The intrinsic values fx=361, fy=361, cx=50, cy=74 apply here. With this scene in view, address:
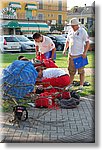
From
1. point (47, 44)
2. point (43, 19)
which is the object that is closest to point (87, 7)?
point (43, 19)

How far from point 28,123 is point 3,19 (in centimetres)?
83

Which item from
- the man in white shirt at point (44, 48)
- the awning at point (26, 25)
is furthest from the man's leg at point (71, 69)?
the awning at point (26, 25)

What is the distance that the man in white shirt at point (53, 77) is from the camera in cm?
334

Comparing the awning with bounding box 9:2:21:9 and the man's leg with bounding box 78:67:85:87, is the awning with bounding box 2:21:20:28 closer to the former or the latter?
the awning with bounding box 9:2:21:9

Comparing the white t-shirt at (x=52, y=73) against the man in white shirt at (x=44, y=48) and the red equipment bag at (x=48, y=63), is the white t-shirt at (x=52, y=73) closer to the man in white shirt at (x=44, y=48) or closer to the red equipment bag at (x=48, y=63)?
the red equipment bag at (x=48, y=63)

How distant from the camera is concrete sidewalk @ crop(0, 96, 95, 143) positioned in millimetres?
2536

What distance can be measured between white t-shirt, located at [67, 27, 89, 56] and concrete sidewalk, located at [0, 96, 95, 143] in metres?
0.74

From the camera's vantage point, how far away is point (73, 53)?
3.75 m

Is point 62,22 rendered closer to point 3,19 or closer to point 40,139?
point 3,19

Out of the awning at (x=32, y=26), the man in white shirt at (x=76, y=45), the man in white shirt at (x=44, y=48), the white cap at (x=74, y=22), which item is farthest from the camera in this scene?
the man in white shirt at (x=44, y=48)

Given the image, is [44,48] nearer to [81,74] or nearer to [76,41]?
[76,41]

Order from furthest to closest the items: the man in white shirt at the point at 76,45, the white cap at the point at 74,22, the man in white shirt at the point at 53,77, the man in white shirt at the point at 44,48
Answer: the man in white shirt at the point at 44,48 → the man in white shirt at the point at 76,45 → the man in white shirt at the point at 53,77 → the white cap at the point at 74,22

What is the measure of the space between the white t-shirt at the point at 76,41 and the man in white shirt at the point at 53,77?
1.39 feet

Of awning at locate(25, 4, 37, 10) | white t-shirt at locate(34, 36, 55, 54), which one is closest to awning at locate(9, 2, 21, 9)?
awning at locate(25, 4, 37, 10)
